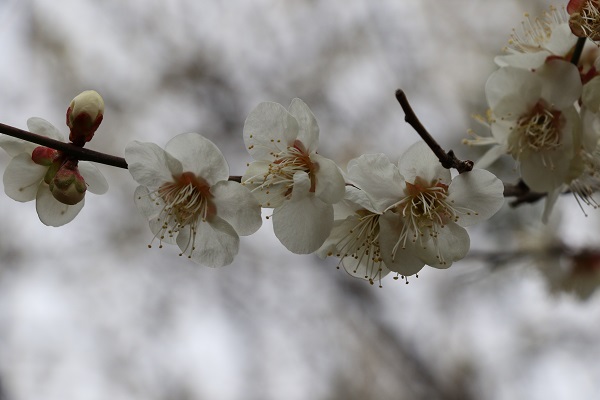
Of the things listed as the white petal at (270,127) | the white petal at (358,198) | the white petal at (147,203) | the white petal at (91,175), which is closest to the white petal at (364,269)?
the white petal at (358,198)

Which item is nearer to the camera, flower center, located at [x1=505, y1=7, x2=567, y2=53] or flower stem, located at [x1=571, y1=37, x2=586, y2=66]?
flower stem, located at [x1=571, y1=37, x2=586, y2=66]

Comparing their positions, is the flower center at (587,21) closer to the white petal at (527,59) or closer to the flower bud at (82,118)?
the white petal at (527,59)

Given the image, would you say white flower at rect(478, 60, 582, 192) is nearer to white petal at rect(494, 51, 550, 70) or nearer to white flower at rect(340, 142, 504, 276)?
white petal at rect(494, 51, 550, 70)

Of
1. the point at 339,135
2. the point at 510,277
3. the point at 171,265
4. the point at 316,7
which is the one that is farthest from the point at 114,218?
the point at 510,277

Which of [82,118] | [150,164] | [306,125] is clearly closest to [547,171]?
[306,125]

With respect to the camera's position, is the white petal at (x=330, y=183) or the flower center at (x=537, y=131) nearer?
the white petal at (x=330, y=183)

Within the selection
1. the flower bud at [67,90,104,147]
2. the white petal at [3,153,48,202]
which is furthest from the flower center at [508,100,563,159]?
the white petal at [3,153,48,202]
